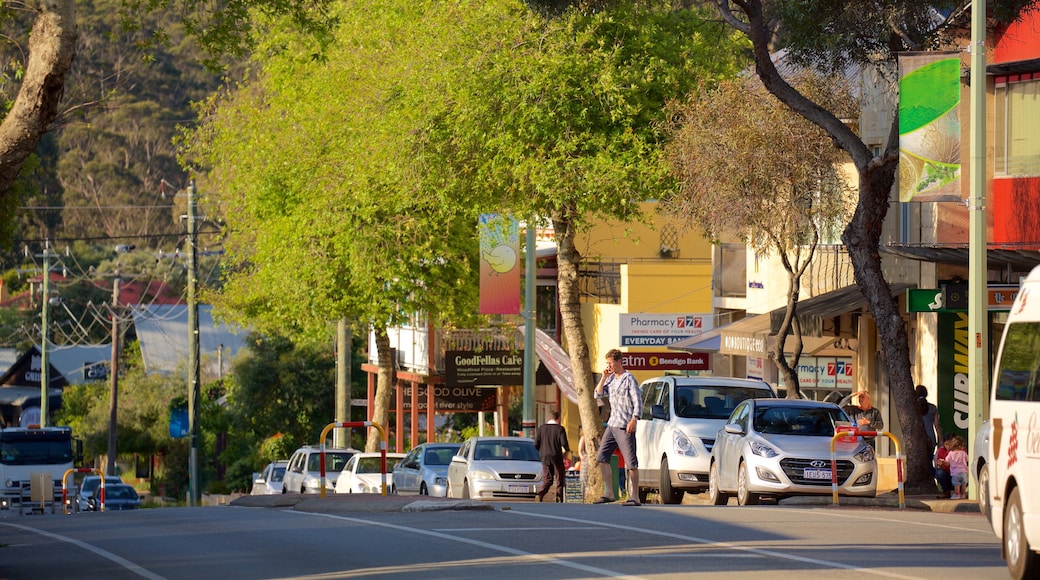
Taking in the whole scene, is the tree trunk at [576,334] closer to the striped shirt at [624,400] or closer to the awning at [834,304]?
the awning at [834,304]

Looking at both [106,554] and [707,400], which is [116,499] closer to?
[707,400]

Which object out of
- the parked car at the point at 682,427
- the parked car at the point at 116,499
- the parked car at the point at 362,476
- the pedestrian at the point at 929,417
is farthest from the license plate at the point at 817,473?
the parked car at the point at 116,499

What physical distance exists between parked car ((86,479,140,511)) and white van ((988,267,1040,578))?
128ft

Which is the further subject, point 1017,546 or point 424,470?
point 424,470

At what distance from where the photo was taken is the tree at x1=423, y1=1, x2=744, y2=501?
29359 millimetres

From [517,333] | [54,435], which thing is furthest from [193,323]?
[517,333]

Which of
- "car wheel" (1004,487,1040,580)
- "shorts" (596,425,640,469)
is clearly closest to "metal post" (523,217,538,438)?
"shorts" (596,425,640,469)

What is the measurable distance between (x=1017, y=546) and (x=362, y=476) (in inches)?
927

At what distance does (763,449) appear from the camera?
21.2 meters

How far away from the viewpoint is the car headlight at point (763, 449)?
69.6 ft

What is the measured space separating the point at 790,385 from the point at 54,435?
981 inches

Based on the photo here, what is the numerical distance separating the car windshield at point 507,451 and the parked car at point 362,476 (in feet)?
12.5

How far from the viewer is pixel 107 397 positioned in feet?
230

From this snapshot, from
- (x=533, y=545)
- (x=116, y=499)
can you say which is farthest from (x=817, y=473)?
(x=116, y=499)
